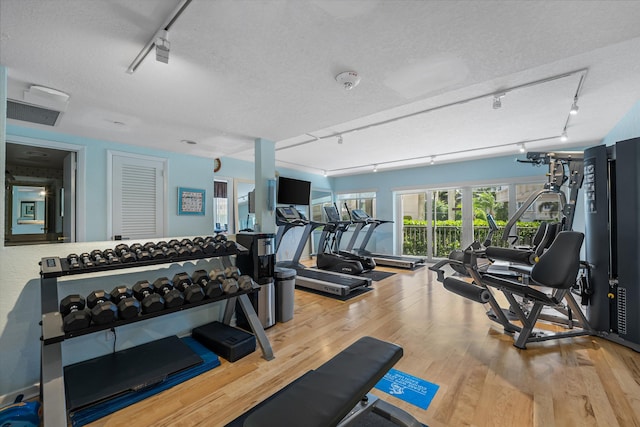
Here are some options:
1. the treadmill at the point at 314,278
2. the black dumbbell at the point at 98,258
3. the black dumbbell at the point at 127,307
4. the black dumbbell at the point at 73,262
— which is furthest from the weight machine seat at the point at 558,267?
the black dumbbell at the point at 73,262

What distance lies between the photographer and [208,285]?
2.16 meters

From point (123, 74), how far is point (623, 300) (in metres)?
4.78

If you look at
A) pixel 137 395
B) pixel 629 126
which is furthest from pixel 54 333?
pixel 629 126

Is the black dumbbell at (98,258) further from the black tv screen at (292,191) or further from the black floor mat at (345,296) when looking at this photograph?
the black tv screen at (292,191)

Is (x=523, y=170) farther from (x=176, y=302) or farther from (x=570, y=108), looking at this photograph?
(x=176, y=302)

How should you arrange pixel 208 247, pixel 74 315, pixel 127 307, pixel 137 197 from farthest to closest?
pixel 137 197 → pixel 208 247 → pixel 127 307 → pixel 74 315

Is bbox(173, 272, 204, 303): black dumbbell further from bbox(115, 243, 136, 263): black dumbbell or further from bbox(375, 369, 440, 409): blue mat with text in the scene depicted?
bbox(375, 369, 440, 409): blue mat with text


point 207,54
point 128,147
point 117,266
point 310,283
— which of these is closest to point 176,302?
point 117,266

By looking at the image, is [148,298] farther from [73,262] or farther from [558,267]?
[558,267]

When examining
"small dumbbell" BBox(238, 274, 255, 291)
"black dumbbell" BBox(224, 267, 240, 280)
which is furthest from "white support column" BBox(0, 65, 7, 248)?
"small dumbbell" BBox(238, 274, 255, 291)

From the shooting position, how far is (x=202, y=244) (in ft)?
7.96

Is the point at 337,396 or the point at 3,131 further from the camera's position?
the point at 3,131

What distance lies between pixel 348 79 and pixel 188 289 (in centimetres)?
209

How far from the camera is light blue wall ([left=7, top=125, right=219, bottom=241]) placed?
3.74 metres
